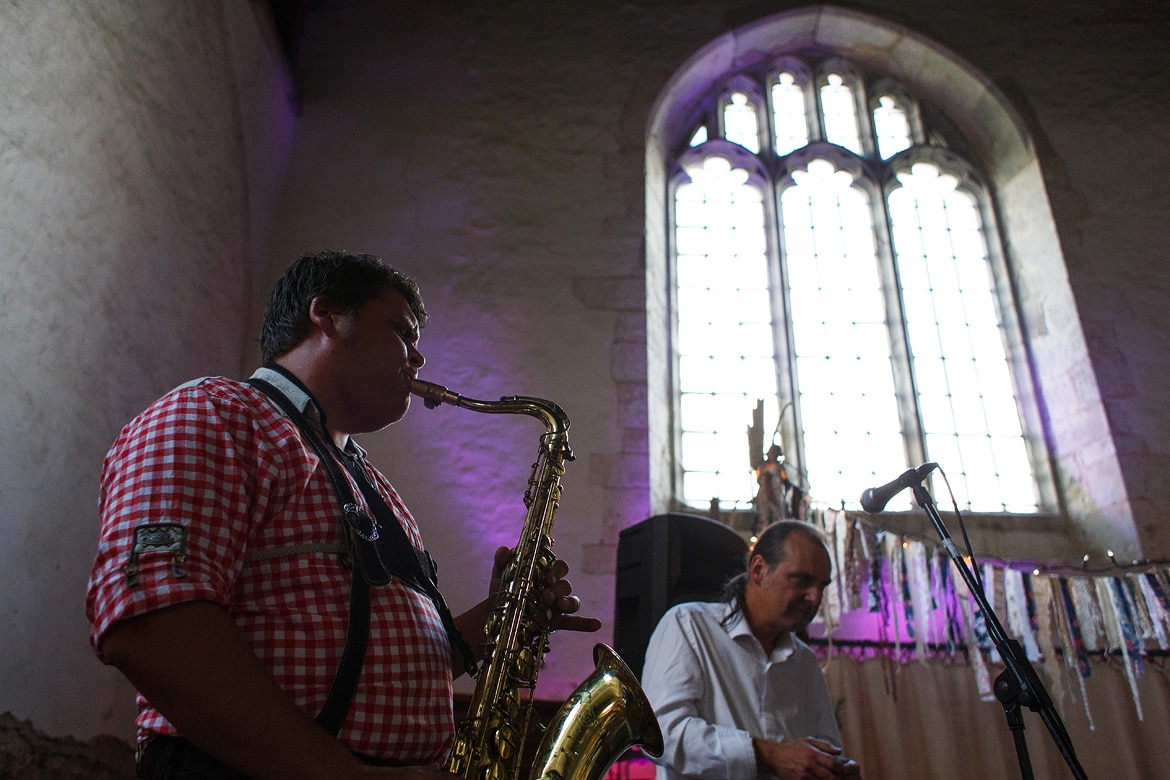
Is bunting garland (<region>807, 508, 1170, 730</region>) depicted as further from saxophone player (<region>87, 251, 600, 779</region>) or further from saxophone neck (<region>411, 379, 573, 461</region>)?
saxophone player (<region>87, 251, 600, 779</region>)

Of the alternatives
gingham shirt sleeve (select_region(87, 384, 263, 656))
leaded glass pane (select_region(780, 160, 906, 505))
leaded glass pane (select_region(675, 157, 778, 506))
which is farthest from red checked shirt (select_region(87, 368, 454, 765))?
leaded glass pane (select_region(780, 160, 906, 505))

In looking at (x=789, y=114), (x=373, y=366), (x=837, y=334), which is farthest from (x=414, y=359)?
(x=789, y=114)

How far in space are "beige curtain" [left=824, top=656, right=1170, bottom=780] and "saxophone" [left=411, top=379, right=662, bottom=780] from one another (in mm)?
2452

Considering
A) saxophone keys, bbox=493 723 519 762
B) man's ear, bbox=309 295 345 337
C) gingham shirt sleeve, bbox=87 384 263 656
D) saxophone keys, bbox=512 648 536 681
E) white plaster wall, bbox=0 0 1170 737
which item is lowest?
saxophone keys, bbox=493 723 519 762

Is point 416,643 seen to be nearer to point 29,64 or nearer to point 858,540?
point 29,64

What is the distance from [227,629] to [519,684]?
750 mm

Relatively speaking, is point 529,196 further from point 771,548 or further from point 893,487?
point 893,487

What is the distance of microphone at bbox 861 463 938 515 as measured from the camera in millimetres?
2457


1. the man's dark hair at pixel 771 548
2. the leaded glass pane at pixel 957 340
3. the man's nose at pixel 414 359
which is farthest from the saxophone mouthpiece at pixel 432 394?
the leaded glass pane at pixel 957 340

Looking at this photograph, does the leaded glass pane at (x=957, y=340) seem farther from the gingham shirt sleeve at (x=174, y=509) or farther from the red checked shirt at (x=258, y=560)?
the gingham shirt sleeve at (x=174, y=509)

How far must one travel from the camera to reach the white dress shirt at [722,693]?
219 cm

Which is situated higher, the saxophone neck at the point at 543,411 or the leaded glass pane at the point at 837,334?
the leaded glass pane at the point at 837,334

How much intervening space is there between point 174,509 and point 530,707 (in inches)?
31.9

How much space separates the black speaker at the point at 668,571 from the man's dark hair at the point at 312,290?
6.34 feet
